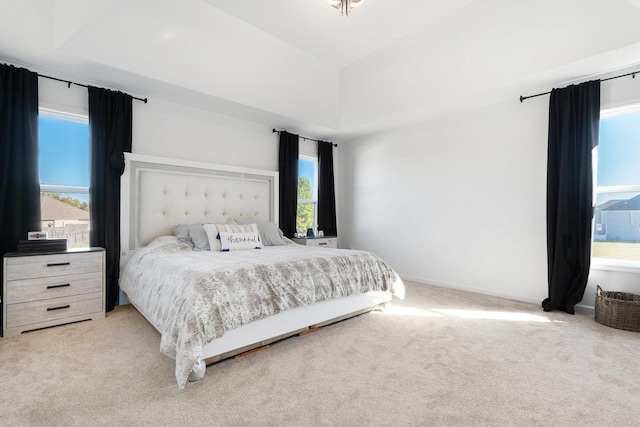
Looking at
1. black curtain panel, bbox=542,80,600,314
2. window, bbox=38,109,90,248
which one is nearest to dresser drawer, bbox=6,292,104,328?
window, bbox=38,109,90,248

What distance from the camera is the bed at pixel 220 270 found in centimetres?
194

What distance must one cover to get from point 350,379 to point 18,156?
11.1ft

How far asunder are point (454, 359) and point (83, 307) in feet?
10.2

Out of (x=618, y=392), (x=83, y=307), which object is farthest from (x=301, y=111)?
(x=618, y=392)

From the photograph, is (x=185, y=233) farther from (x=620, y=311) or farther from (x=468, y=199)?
(x=620, y=311)

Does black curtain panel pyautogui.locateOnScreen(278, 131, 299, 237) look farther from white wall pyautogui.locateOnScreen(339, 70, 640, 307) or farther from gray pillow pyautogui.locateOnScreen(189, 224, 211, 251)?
gray pillow pyautogui.locateOnScreen(189, 224, 211, 251)

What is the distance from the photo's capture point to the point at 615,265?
3.03m

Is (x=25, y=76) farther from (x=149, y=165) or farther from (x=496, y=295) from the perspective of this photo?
(x=496, y=295)

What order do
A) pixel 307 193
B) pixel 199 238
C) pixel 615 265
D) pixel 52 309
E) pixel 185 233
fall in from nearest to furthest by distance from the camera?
pixel 52 309
pixel 615 265
pixel 199 238
pixel 185 233
pixel 307 193

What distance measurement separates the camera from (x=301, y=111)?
169 inches

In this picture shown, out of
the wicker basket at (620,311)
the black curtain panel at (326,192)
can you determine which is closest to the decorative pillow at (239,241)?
the black curtain panel at (326,192)

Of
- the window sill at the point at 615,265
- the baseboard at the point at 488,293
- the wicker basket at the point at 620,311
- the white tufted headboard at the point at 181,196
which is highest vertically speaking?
the white tufted headboard at the point at 181,196

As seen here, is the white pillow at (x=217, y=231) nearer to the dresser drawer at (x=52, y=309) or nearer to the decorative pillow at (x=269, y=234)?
the decorative pillow at (x=269, y=234)

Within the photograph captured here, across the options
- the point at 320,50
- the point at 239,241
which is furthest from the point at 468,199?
the point at 239,241
